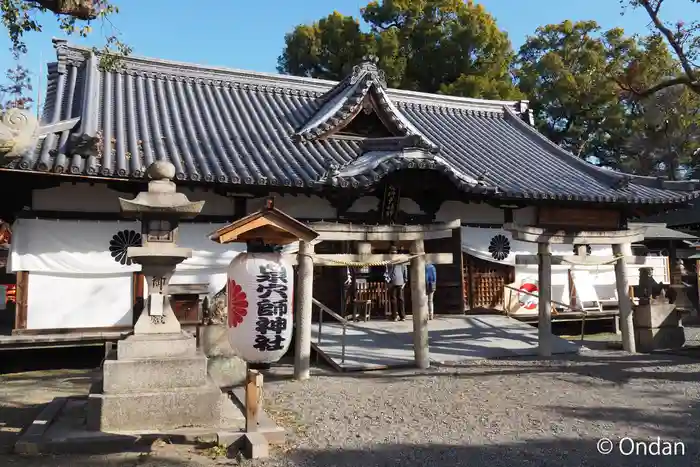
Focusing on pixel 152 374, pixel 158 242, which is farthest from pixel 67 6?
pixel 152 374

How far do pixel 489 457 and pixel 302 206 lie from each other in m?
7.77

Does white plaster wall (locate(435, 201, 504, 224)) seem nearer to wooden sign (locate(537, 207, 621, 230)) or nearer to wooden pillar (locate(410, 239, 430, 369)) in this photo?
wooden sign (locate(537, 207, 621, 230))

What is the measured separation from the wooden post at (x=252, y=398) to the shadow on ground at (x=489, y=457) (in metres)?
0.54

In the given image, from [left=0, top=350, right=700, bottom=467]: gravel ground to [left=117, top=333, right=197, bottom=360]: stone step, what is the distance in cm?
106

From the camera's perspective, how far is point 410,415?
6418 mm

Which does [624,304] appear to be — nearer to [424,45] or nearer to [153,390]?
[153,390]

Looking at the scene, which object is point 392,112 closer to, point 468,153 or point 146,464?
point 468,153

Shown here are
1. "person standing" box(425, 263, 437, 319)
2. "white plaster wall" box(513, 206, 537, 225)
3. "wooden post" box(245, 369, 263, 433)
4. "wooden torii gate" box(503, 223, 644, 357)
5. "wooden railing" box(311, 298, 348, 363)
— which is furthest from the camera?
"white plaster wall" box(513, 206, 537, 225)

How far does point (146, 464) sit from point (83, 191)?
22.9 ft

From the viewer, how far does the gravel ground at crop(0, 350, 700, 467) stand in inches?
200

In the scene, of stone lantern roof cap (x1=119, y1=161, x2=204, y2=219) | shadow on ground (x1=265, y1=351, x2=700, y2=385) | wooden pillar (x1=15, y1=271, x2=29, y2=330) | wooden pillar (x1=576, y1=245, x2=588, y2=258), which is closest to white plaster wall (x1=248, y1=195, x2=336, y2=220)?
shadow on ground (x1=265, y1=351, x2=700, y2=385)

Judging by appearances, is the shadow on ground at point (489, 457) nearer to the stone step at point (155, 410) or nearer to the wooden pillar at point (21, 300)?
the stone step at point (155, 410)

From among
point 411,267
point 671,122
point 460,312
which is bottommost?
point 460,312

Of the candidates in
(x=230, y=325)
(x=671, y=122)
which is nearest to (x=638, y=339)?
(x=230, y=325)
